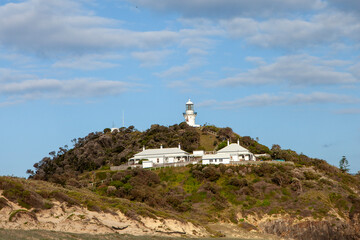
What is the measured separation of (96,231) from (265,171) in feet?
134

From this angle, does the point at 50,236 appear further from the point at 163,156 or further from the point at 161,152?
the point at 161,152

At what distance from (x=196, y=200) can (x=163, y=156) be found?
21175 millimetres

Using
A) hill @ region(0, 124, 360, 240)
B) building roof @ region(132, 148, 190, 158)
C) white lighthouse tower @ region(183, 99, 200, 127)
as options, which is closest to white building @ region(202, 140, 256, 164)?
hill @ region(0, 124, 360, 240)

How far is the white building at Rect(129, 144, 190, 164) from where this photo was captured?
98625 mm

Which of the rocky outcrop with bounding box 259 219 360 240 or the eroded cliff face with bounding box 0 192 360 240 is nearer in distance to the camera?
the eroded cliff face with bounding box 0 192 360 240

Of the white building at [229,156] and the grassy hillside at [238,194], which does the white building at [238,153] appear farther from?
the grassy hillside at [238,194]

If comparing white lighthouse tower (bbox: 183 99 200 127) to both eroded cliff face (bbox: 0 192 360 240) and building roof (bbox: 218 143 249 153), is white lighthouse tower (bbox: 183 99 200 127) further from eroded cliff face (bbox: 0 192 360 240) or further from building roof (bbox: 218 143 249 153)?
eroded cliff face (bbox: 0 192 360 240)

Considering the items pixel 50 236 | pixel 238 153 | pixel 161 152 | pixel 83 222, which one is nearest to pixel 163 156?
pixel 161 152

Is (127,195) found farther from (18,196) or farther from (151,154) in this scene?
(18,196)

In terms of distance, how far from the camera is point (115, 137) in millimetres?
121812

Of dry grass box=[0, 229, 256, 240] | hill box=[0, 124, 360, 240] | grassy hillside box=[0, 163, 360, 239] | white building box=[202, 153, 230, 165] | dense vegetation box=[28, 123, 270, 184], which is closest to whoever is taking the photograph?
dry grass box=[0, 229, 256, 240]

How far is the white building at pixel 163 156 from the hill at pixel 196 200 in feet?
21.2

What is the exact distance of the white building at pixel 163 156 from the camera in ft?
324

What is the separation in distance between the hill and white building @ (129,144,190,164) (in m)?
6.47
